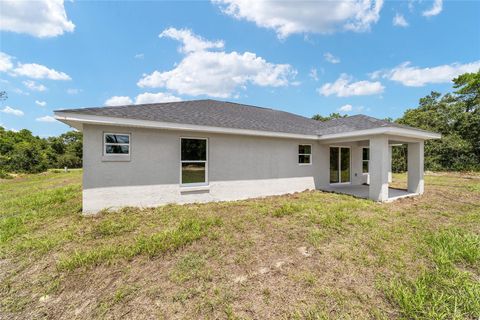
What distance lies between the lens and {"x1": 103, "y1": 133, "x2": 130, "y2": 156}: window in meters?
6.03

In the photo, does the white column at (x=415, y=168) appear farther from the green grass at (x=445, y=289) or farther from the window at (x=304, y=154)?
the green grass at (x=445, y=289)

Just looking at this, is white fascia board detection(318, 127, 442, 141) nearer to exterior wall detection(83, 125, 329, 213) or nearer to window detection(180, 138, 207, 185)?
exterior wall detection(83, 125, 329, 213)

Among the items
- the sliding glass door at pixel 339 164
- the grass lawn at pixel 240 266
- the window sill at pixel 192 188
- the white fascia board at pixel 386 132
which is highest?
the white fascia board at pixel 386 132

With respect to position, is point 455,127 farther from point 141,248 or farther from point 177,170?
point 141,248

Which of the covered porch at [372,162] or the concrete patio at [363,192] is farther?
the concrete patio at [363,192]

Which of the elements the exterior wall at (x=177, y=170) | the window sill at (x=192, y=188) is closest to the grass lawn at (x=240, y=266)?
the exterior wall at (x=177, y=170)

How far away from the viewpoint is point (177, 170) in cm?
702

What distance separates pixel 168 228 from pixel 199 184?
2.64 m

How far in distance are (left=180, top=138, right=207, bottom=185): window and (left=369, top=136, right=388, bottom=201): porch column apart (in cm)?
661

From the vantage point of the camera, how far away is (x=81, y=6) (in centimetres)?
734

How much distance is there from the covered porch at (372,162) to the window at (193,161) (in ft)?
19.2

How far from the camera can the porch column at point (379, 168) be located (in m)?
7.55

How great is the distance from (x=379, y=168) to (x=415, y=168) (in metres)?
3.40

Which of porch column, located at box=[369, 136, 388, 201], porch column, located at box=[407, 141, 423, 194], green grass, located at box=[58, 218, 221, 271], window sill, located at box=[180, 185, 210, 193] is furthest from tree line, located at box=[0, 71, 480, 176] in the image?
green grass, located at box=[58, 218, 221, 271]
